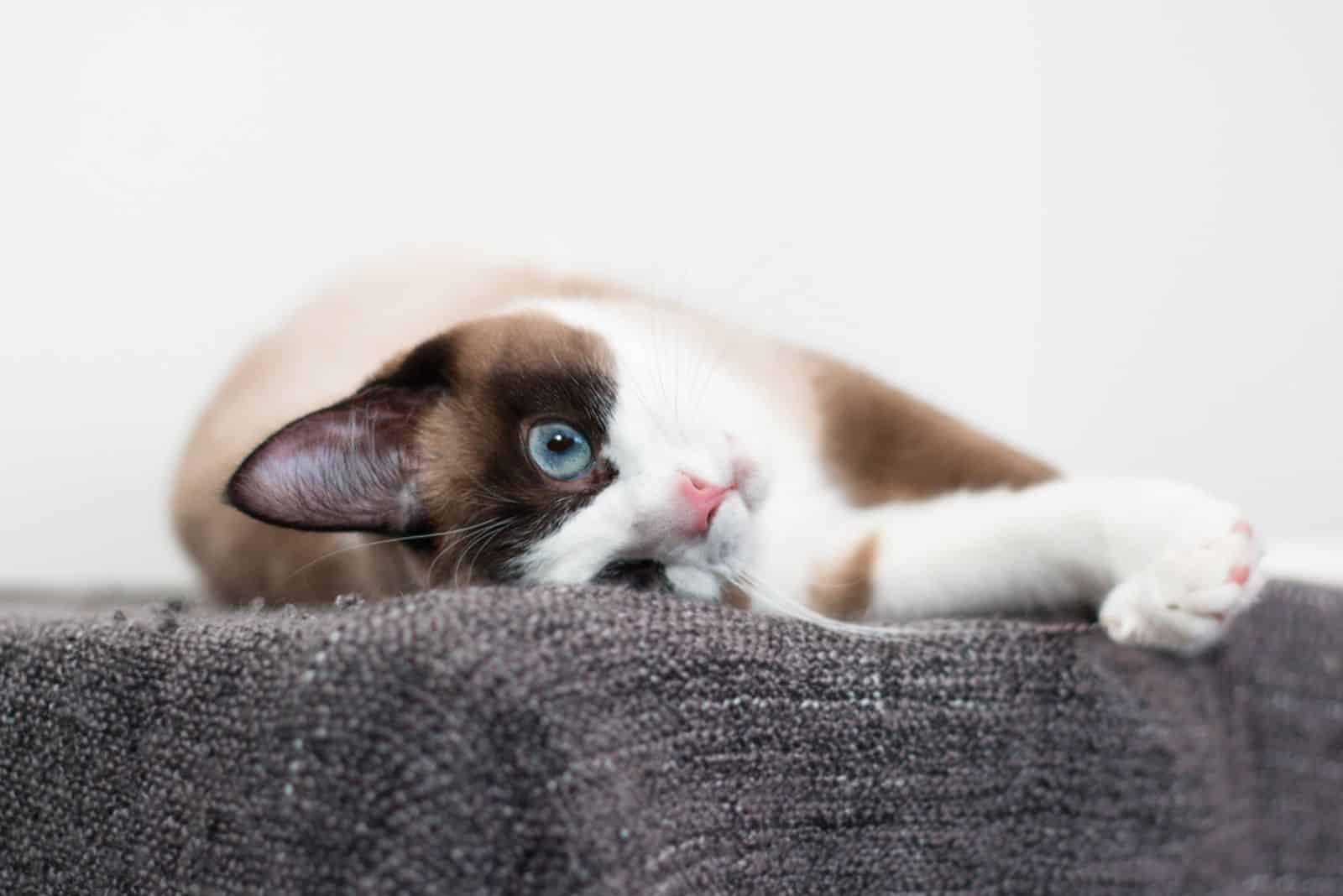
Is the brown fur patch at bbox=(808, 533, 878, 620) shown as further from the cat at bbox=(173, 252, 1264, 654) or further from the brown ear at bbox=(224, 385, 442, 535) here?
the brown ear at bbox=(224, 385, 442, 535)

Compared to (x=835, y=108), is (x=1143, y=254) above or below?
below

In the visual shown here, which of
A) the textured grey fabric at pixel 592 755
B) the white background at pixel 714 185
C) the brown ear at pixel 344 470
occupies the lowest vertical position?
the textured grey fabric at pixel 592 755

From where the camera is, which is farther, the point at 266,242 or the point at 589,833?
the point at 266,242

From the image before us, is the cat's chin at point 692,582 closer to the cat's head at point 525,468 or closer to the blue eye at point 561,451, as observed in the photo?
the cat's head at point 525,468

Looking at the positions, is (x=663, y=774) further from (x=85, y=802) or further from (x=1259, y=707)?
(x=1259, y=707)

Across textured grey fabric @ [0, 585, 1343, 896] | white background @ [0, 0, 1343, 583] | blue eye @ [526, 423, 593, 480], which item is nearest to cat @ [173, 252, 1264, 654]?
blue eye @ [526, 423, 593, 480]

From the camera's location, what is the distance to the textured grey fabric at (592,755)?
0.57m

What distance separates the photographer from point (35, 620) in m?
0.82

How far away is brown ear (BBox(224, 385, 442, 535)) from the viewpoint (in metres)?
0.84

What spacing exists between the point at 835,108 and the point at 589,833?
1.43 m

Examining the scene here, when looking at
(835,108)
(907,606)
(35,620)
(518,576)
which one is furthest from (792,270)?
(35,620)

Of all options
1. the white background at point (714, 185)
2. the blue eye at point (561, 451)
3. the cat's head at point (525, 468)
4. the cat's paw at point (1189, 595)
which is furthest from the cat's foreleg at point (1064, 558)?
the white background at point (714, 185)

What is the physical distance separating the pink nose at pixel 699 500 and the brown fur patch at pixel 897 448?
36 cm

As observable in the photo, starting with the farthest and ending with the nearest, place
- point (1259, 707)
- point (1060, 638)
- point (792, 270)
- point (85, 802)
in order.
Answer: point (792, 270) < point (1259, 707) < point (1060, 638) < point (85, 802)
